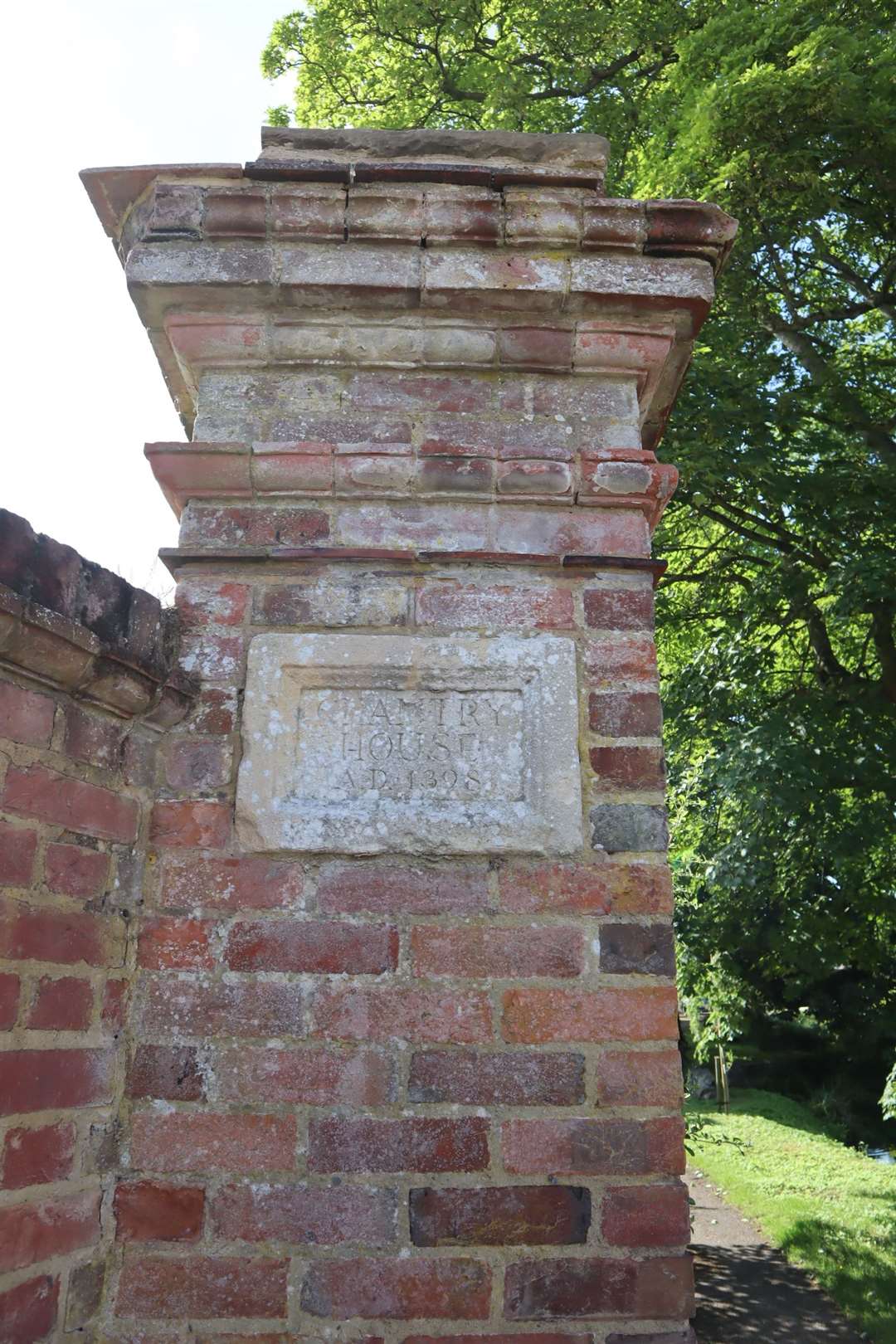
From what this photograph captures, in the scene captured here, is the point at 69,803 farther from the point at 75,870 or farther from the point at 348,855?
the point at 348,855

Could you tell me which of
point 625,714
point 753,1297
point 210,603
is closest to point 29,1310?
point 210,603

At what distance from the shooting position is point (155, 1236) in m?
1.80

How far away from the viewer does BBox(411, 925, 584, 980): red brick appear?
1.93m

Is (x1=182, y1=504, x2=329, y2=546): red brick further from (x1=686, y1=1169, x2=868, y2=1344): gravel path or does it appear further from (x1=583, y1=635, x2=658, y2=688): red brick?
(x1=686, y1=1169, x2=868, y2=1344): gravel path

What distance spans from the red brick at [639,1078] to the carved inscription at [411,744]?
1.68 ft

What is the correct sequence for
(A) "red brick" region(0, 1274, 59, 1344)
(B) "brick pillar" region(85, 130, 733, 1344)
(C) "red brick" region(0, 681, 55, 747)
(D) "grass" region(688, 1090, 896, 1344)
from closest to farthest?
(A) "red brick" region(0, 1274, 59, 1344) < (C) "red brick" region(0, 681, 55, 747) < (B) "brick pillar" region(85, 130, 733, 1344) < (D) "grass" region(688, 1090, 896, 1344)

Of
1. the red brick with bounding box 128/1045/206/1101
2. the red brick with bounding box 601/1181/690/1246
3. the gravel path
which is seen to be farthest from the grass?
the red brick with bounding box 128/1045/206/1101

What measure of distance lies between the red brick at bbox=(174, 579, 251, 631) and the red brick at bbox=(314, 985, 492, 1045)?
30.2 inches

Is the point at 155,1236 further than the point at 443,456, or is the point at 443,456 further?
the point at 443,456

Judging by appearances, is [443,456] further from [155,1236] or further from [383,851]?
[155,1236]

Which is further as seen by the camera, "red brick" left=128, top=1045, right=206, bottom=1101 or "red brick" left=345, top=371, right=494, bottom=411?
"red brick" left=345, top=371, right=494, bottom=411

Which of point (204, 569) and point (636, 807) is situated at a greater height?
point (204, 569)

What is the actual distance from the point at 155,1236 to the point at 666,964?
102cm

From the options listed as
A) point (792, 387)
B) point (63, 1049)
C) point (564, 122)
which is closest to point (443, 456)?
point (63, 1049)
